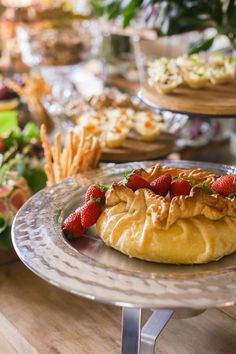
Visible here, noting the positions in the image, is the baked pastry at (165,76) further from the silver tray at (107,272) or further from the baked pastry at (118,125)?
the silver tray at (107,272)

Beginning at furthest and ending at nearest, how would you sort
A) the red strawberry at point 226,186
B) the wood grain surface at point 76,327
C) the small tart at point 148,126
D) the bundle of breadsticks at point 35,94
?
the bundle of breadsticks at point 35,94, the small tart at point 148,126, the wood grain surface at point 76,327, the red strawberry at point 226,186

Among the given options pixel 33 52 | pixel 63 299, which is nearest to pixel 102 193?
pixel 63 299

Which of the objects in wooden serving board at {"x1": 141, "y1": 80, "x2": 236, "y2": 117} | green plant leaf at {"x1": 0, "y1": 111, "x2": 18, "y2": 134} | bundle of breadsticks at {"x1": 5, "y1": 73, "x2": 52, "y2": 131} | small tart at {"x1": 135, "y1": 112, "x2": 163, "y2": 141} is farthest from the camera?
bundle of breadsticks at {"x1": 5, "y1": 73, "x2": 52, "y2": 131}

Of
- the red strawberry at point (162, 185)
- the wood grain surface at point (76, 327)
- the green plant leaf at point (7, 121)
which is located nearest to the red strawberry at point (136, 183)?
the red strawberry at point (162, 185)

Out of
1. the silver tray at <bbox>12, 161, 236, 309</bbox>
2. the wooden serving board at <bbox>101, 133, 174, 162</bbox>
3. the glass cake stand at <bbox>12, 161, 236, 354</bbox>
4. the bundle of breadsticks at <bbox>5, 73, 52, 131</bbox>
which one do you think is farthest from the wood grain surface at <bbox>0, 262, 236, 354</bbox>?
the bundle of breadsticks at <bbox>5, 73, 52, 131</bbox>

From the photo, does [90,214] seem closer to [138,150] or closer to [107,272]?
[107,272]

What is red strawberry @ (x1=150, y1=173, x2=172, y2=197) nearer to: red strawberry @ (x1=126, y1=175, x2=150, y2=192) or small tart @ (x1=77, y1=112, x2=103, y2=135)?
red strawberry @ (x1=126, y1=175, x2=150, y2=192)

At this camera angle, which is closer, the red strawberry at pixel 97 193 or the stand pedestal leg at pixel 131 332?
the stand pedestal leg at pixel 131 332

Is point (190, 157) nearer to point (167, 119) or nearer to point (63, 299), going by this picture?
point (167, 119)
